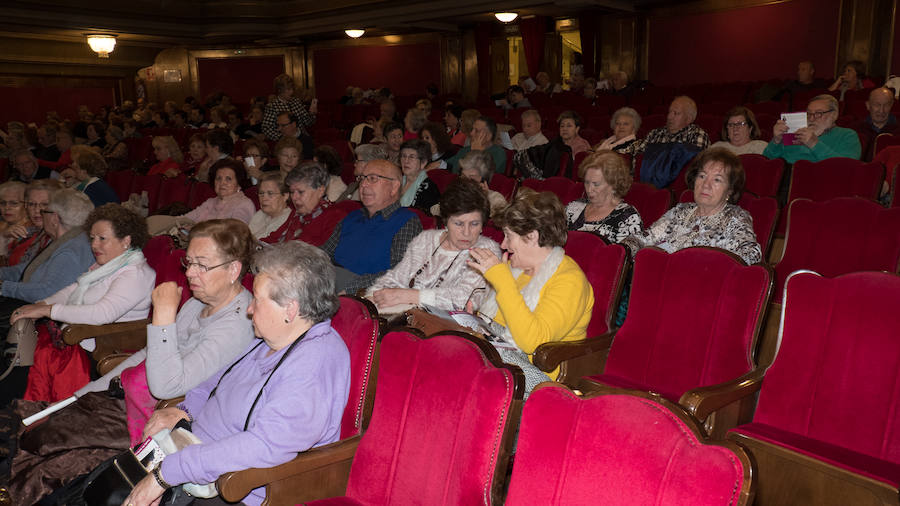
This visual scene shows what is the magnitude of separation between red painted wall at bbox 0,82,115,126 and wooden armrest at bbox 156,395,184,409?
55.5 ft

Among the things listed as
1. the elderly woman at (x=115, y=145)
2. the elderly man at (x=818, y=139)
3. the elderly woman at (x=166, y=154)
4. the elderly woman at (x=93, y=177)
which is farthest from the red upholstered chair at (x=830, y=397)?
the elderly woman at (x=115, y=145)

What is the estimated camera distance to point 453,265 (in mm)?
2812

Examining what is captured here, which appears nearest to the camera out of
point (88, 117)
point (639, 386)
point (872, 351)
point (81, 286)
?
point (872, 351)

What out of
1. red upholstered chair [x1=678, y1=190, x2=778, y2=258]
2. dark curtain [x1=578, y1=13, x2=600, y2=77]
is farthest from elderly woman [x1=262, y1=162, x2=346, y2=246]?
dark curtain [x1=578, y1=13, x2=600, y2=77]

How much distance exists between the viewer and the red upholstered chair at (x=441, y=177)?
15.6 ft

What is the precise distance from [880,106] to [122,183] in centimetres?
659

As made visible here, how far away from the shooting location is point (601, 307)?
2.63 meters

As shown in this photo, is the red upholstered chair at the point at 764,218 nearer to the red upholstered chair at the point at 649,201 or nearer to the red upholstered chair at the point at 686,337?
the red upholstered chair at the point at 649,201

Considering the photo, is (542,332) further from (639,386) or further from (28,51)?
(28,51)

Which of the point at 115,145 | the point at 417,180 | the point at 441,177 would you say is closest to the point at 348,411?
the point at 417,180

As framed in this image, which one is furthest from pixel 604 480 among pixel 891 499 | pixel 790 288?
pixel 790 288

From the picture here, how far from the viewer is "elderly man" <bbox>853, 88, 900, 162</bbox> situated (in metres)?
5.29

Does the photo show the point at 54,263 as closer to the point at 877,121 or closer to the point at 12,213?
the point at 12,213

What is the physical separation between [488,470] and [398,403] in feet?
1.07
